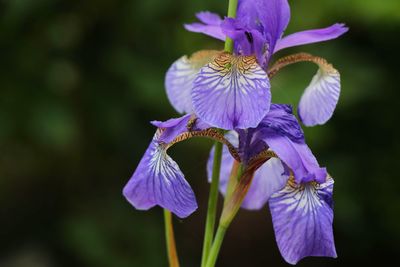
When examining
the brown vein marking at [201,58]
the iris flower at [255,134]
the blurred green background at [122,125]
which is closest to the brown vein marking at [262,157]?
the iris flower at [255,134]

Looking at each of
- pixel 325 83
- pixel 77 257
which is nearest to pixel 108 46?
pixel 77 257

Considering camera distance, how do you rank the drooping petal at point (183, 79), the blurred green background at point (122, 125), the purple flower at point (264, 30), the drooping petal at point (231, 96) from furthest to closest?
the blurred green background at point (122, 125)
the drooping petal at point (183, 79)
the purple flower at point (264, 30)
the drooping petal at point (231, 96)

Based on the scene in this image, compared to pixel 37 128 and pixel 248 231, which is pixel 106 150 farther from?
pixel 248 231

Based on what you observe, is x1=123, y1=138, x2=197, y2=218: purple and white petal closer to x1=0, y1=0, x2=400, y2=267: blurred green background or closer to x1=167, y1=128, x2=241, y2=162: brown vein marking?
x1=167, y1=128, x2=241, y2=162: brown vein marking

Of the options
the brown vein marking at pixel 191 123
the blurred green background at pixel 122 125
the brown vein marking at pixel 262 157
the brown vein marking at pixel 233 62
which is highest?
the brown vein marking at pixel 233 62

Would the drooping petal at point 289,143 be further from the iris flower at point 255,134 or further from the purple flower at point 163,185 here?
the purple flower at point 163,185

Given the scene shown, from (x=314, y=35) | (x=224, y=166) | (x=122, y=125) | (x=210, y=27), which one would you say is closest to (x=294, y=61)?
(x=314, y=35)

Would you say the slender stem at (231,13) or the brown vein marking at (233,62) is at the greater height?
the slender stem at (231,13)
